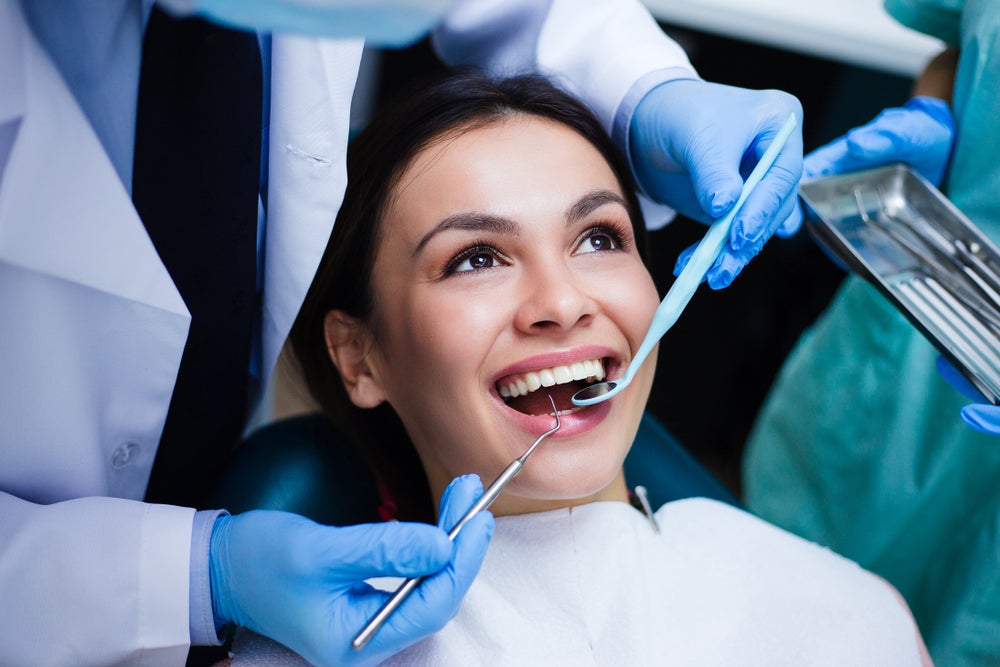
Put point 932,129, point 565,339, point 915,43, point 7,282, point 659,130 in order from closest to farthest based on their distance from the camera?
point 7,282
point 565,339
point 659,130
point 932,129
point 915,43

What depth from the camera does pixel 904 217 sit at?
1.18 meters

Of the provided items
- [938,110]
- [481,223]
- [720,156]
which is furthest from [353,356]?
[938,110]

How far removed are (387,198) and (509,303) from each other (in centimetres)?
22

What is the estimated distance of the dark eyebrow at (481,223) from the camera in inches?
35.4

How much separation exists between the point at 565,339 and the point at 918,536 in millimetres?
732

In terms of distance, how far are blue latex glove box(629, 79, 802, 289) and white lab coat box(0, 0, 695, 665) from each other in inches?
16.4

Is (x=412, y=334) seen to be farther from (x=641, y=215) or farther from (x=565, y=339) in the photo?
(x=641, y=215)

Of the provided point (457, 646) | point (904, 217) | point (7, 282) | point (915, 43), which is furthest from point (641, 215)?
point (915, 43)

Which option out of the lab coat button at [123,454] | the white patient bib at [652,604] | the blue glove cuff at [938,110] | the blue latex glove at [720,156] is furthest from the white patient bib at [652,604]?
the blue glove cuff at [938,110]

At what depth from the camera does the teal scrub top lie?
1093 millimetres

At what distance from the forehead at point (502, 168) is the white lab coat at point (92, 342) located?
12 cm

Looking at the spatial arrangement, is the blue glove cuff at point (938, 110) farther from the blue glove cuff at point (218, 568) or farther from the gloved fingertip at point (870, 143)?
the blue glove cuff at point (218, 568)

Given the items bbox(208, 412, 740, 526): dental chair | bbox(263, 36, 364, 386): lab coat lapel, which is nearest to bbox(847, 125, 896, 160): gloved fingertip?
bbox(208, 412, 740, 526): dental chair

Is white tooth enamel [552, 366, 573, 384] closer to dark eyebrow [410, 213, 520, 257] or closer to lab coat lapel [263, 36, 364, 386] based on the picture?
dark eyebrow [410, 213, 520, 257]
